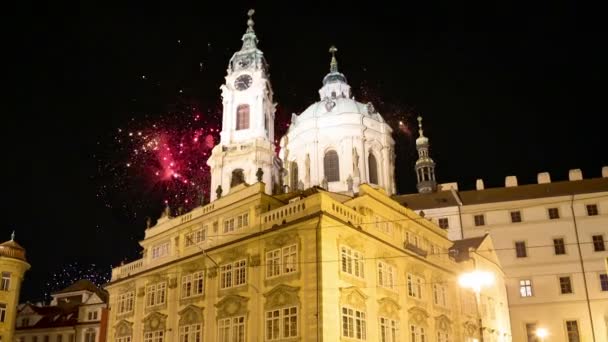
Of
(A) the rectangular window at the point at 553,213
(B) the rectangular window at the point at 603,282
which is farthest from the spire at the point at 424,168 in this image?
(B) the rectangular window at the point at 603,282

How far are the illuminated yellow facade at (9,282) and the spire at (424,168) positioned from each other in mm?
44031

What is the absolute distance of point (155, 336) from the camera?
42406 mm

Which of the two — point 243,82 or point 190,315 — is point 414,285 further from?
point 243,82

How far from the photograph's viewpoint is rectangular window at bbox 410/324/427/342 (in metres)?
39.6

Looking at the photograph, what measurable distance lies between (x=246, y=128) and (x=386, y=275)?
38499 millimetres

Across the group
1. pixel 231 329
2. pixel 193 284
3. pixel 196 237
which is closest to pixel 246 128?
pixel 196 237

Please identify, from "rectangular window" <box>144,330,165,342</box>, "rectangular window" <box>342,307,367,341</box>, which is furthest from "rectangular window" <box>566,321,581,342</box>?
"rectangular window" <box>144,330,165,342</box>

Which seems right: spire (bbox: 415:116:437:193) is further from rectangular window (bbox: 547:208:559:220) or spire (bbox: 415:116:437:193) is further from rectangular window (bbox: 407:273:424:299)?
rectangular window (bbox: 407:273:424:299)

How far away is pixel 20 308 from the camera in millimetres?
71250

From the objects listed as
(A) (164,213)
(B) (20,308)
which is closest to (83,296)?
(B) (20,308)

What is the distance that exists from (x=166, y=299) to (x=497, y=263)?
1213 inches

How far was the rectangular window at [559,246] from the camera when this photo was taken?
198ft

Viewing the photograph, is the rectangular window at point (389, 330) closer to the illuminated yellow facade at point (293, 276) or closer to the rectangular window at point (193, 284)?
the illuminated yellow facade at point (293, 276)

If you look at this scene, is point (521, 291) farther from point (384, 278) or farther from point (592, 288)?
point (384, 278)
